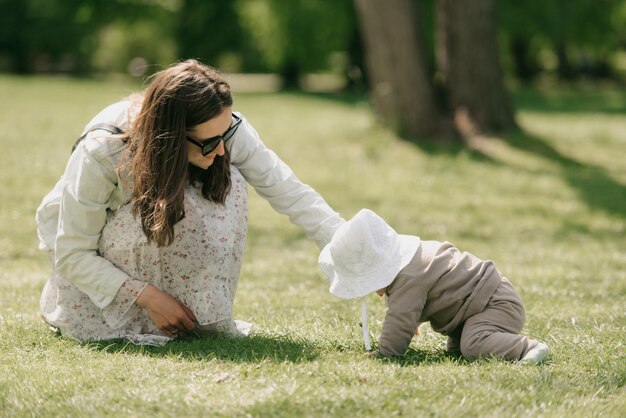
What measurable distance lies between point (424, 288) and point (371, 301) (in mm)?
1621

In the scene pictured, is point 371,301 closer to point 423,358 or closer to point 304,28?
point 423,358

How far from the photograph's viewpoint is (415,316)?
3842 mm

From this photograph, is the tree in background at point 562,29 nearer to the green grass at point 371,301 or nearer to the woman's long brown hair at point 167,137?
the green grass at point 371,301

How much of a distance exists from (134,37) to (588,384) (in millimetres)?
44497

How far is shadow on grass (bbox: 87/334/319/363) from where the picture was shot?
Result: 387 centimetres

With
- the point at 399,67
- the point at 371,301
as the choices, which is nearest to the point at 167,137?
the point at 371,301

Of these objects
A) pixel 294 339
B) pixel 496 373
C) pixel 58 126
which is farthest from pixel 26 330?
pixel 58 126

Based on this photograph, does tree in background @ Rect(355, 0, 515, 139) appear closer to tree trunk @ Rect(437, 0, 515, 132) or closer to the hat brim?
tree trunk @ Rect(437, 0, 515, 132)

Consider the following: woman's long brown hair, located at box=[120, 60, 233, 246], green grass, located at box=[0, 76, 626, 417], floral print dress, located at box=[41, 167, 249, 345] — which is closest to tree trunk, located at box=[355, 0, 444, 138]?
green grass, located at box=[0, 76, 626, 417]

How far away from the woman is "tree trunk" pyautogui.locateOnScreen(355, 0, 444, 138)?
8.61m

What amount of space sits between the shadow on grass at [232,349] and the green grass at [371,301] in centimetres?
1

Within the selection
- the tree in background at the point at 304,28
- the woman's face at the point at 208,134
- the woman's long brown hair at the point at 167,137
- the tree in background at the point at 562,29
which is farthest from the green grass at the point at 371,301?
the tree in background at the point at 562,29

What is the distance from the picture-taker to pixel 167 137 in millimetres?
3824

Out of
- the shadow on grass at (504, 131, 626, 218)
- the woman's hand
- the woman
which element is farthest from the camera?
the shadow on grass at (504, 131, 626, 218)
